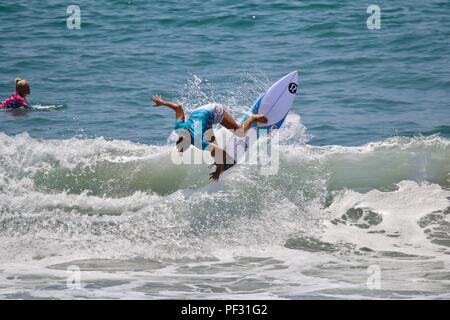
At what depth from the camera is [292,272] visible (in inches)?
341

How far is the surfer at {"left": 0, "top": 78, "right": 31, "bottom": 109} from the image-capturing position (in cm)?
1384

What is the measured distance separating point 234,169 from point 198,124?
1.12 metres

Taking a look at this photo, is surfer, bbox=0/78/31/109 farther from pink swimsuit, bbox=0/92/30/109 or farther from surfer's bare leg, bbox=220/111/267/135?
surfer's bare leg, bbox=220/111/267/135

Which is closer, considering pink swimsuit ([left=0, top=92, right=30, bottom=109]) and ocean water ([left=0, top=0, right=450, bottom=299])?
ocean water ([left=0, top=0, right=450, bottom=299])

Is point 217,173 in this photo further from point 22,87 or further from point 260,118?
point 22,87

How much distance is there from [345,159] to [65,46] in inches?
299

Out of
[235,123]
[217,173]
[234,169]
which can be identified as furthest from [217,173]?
[234,169]

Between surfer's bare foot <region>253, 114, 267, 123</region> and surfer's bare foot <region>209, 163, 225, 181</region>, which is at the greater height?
surfer's bare foot <region>253, 114, 267, 123</region>

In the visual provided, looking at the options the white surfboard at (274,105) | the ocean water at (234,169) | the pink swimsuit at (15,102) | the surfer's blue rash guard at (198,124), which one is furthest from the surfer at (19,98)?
the surfer's blue rash guard at (198,124)

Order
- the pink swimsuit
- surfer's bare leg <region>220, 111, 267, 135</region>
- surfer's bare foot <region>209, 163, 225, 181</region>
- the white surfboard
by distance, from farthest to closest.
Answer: the pink swimsuit
the white surfboard
surfer's bare leg <region>220, 111, 267, 135</region>
surfer's bare foot <region>209, 163, 225, 181</region>

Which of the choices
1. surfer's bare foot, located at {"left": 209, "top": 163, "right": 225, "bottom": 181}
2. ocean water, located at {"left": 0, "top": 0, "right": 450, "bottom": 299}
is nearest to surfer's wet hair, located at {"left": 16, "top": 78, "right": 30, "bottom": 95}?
ocean water, located at {"left": 0, "top": 0, "right": 450, "bottom": 299}

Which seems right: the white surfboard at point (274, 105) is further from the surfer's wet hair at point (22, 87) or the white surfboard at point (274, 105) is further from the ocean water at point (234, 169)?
the surfer's wet hair at point (22, 87)

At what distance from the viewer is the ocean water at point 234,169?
8.73 m

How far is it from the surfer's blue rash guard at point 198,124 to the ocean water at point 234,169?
0.88m
